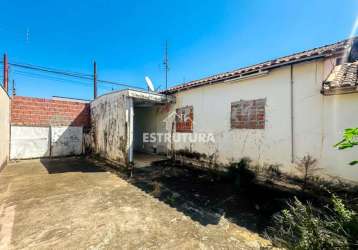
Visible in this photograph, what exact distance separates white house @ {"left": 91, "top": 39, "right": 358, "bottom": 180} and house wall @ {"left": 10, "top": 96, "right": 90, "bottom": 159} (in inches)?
111

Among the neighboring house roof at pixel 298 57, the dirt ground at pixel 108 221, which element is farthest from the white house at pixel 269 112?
the dirt ground at pixel 108 221

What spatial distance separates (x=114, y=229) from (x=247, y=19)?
25.1ft

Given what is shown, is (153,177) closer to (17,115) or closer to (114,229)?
(114,229)

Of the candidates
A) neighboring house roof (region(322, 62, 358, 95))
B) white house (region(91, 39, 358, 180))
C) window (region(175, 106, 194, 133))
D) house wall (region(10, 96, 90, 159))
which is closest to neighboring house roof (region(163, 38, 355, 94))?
white house (region(91, 39, 358, 180))

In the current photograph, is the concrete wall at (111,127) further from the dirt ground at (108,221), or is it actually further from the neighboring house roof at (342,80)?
the neighboring house roof at (342,80)

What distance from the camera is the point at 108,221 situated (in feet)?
10.7

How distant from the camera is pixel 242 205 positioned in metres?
4.04

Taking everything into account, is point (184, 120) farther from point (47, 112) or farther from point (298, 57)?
point (47, 112)

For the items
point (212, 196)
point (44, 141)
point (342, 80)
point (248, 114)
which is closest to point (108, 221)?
point (212, 196)

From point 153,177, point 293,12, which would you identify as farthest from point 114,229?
point 293,12

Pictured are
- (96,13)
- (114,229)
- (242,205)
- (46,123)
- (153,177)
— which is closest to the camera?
(114,229)

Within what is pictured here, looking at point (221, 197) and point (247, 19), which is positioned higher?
point (247, 19)

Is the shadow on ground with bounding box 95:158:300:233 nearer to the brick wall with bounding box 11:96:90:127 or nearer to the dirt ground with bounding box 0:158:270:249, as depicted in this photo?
the dirt ground with bounding box 0:158:270:249

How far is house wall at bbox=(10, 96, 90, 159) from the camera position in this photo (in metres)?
9.16
